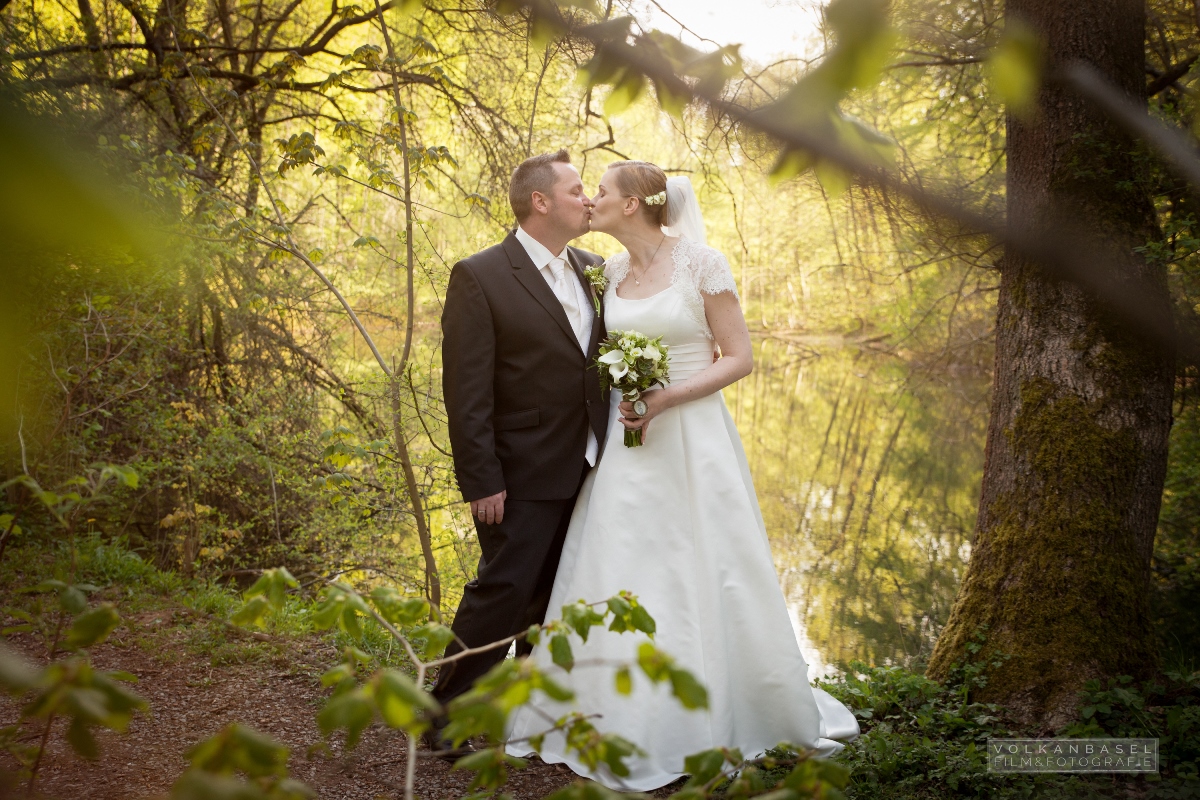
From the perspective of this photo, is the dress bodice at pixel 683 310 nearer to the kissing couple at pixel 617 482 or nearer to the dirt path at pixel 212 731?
the kissing couple at pixel 617 482

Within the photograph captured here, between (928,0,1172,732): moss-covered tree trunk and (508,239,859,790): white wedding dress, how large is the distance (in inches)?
29.2

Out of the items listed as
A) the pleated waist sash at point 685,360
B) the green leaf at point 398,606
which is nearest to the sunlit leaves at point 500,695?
the green leaf at point 398,606

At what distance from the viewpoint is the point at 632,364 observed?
280cm

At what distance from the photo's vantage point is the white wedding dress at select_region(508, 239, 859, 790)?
9.16ft

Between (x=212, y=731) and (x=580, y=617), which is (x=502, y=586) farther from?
(x=580, y=617)

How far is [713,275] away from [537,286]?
651mm

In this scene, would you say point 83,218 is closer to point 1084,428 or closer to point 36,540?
point 1084,428

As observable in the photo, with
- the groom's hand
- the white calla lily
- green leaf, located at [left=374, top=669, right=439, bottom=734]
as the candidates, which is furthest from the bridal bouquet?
green leaf, located at [left=374, top=669, right=439, bottom=734]

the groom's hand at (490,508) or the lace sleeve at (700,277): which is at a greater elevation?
the lace sleeve at (700,277)

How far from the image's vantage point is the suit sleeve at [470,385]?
2.84 meters

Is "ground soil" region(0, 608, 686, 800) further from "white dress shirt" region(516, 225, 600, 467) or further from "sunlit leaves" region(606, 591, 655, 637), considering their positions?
"white dress shirt" region(516, 225, 600, 467)

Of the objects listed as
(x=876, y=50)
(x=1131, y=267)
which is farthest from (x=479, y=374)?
(x=1131, y=267)

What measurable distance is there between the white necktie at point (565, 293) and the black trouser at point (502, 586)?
659mm

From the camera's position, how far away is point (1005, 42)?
3.29ft
